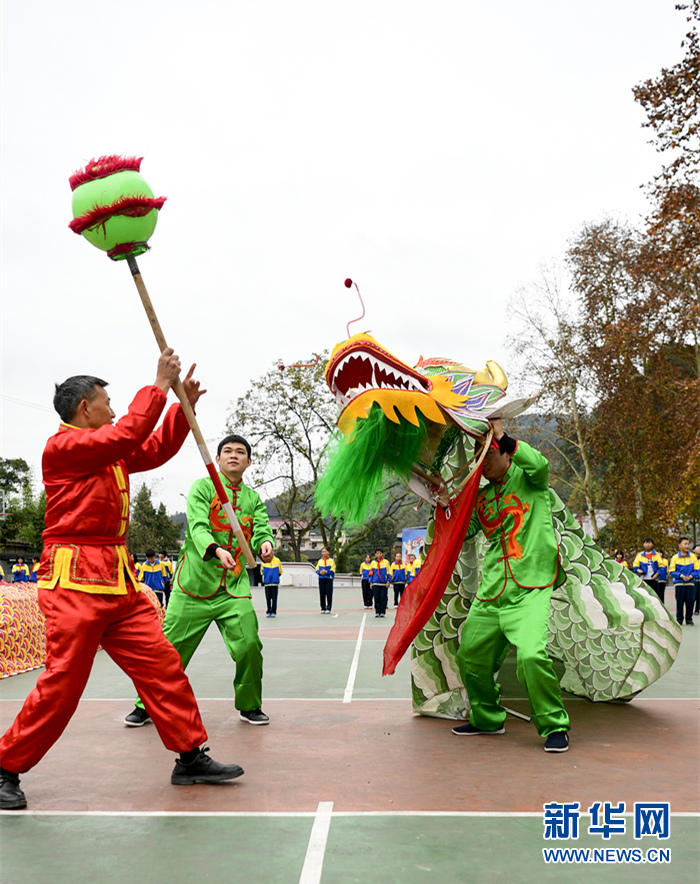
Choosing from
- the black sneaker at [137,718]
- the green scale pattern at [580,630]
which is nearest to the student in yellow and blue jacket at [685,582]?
the green scale pattern at [580,630]

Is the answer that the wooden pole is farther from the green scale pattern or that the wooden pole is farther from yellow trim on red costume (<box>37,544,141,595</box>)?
the green scale pattern

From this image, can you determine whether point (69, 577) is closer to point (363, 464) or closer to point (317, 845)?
point (317, 845)

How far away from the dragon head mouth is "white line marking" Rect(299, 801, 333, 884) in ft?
6.56

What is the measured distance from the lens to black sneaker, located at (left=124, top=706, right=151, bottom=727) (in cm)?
573

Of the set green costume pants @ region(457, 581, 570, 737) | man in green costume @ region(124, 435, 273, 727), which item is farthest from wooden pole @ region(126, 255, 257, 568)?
green costume pants @ region(457, 581, 570, 737)

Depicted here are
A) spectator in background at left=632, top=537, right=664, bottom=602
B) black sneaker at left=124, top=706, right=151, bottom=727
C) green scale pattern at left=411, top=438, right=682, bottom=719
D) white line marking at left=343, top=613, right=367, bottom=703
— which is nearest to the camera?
black sneaker at left=124, top=706, right=151, bottom=727

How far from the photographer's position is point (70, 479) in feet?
12.9

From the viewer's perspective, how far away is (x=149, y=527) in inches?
1889

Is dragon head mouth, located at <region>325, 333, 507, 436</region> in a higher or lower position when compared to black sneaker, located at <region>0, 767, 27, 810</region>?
higher

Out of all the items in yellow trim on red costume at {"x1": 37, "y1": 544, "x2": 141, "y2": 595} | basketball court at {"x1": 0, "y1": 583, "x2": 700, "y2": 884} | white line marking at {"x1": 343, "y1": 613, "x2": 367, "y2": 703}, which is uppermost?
yellow trim on red costume at {"x1": 37, "y1": 544, "x2": 141, "y2": 595}

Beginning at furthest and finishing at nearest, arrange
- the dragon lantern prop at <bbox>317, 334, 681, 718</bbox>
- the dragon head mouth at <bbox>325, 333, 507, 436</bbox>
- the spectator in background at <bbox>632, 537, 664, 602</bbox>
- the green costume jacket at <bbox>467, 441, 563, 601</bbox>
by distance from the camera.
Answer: the spectator in background at <bbox>632, 537, 664, 602</bbox> → the green costume jacket at <bbox>467, 441, 563, 601</bbox> → the dragon lantern prop at <bbox>317, 334, 681, 718</bbox> → the dragon head mouth at <bbox>325, 333, 507, 436</bbox>

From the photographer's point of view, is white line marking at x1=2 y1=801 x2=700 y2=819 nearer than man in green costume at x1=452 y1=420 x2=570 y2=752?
Yes

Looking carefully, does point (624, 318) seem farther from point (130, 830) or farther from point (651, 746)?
point (130, 830)

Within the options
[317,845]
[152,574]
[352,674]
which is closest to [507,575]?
[317,845]
